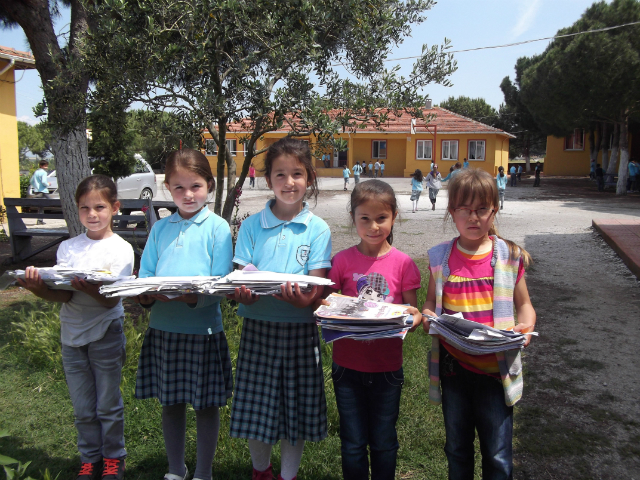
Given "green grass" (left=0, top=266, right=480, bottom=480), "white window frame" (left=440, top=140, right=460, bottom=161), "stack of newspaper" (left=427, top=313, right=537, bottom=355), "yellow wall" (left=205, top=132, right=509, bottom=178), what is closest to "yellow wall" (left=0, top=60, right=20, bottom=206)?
"green grass" (left=0, top=266, right=480, bottom=480)

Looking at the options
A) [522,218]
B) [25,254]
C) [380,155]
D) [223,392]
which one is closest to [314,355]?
[223,392]

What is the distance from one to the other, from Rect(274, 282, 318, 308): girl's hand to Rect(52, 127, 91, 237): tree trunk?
4.47 metres

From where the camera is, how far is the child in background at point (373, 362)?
2168 millimetres

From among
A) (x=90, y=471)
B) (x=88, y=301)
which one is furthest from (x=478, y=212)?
(x=90, y=471)

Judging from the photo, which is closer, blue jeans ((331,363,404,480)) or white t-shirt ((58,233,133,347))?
blue jeans ((331,363,404,480))

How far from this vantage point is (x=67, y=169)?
5688 millimetres

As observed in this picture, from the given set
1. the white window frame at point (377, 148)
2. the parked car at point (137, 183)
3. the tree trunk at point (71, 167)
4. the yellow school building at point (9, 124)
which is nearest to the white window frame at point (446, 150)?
the white window frame at point (377, 148)

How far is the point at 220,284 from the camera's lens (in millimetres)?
1988

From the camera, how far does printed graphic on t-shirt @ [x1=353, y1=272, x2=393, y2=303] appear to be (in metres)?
2.15

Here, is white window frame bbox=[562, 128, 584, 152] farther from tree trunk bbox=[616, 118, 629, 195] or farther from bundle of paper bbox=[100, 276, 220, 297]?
bundle of paper bbox=[100, 276, 220, 297]

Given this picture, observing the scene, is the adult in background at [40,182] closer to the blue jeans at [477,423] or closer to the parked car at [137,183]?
the parked car at [137,183]

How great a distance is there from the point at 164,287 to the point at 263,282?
0.38 m

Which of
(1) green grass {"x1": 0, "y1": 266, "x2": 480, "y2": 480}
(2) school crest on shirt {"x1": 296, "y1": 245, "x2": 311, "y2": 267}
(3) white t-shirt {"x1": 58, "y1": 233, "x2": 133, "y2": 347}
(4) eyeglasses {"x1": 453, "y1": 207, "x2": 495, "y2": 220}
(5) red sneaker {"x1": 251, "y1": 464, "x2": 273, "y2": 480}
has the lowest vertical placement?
(1) green grass {"x1": 0, "y1": 266, "x2": 480, "y2": 480}

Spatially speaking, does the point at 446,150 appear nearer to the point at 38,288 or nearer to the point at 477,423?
the point at 477,423
